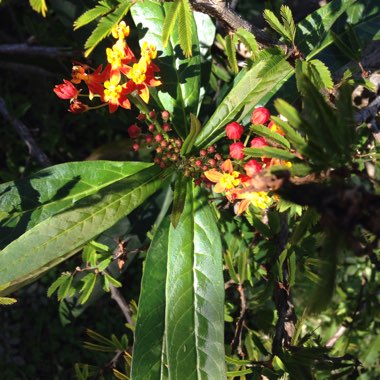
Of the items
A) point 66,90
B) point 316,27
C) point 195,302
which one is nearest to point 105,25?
point 66,90

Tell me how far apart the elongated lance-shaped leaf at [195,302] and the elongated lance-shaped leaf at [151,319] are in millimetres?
63

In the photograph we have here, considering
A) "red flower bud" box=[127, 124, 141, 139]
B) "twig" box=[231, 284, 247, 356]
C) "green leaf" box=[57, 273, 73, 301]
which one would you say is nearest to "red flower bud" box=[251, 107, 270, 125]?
"red flower bud" box=[127, 124, 141, 139]

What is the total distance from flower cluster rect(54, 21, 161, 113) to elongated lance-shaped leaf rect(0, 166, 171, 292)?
0.40 meters

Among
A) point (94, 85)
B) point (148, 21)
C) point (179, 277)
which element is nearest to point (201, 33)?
point (148, 21)

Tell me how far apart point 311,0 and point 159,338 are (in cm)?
210

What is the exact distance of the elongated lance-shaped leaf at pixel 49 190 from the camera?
7.02 ft

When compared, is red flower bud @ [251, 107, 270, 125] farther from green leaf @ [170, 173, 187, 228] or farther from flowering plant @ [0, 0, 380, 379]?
green leaf @ [170, 173, 187, 228]

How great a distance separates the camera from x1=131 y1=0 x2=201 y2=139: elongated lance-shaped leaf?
2.35 meters

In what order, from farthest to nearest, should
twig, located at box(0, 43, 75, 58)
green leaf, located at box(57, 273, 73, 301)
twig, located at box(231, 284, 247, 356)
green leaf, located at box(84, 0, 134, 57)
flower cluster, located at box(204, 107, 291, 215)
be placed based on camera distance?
twig, located at box(0, 43, 75, 58)
twig, located at box(231, 284, 247, 356)
green leaf, located at box(57, 273, 73, 301)
flower cluster, located at box(204, 107, 291, 215)
green leaf, located at box(84, 0, 134, 57)

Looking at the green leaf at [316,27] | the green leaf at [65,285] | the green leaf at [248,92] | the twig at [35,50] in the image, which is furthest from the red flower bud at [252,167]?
the twig at [35,50]

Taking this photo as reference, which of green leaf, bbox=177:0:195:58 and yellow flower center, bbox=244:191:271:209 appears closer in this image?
green leaf, bbox=177:0:195:58

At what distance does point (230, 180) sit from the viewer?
1.91m

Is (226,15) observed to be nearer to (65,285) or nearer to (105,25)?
(105,25)

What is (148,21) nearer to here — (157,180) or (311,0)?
(157,180)
